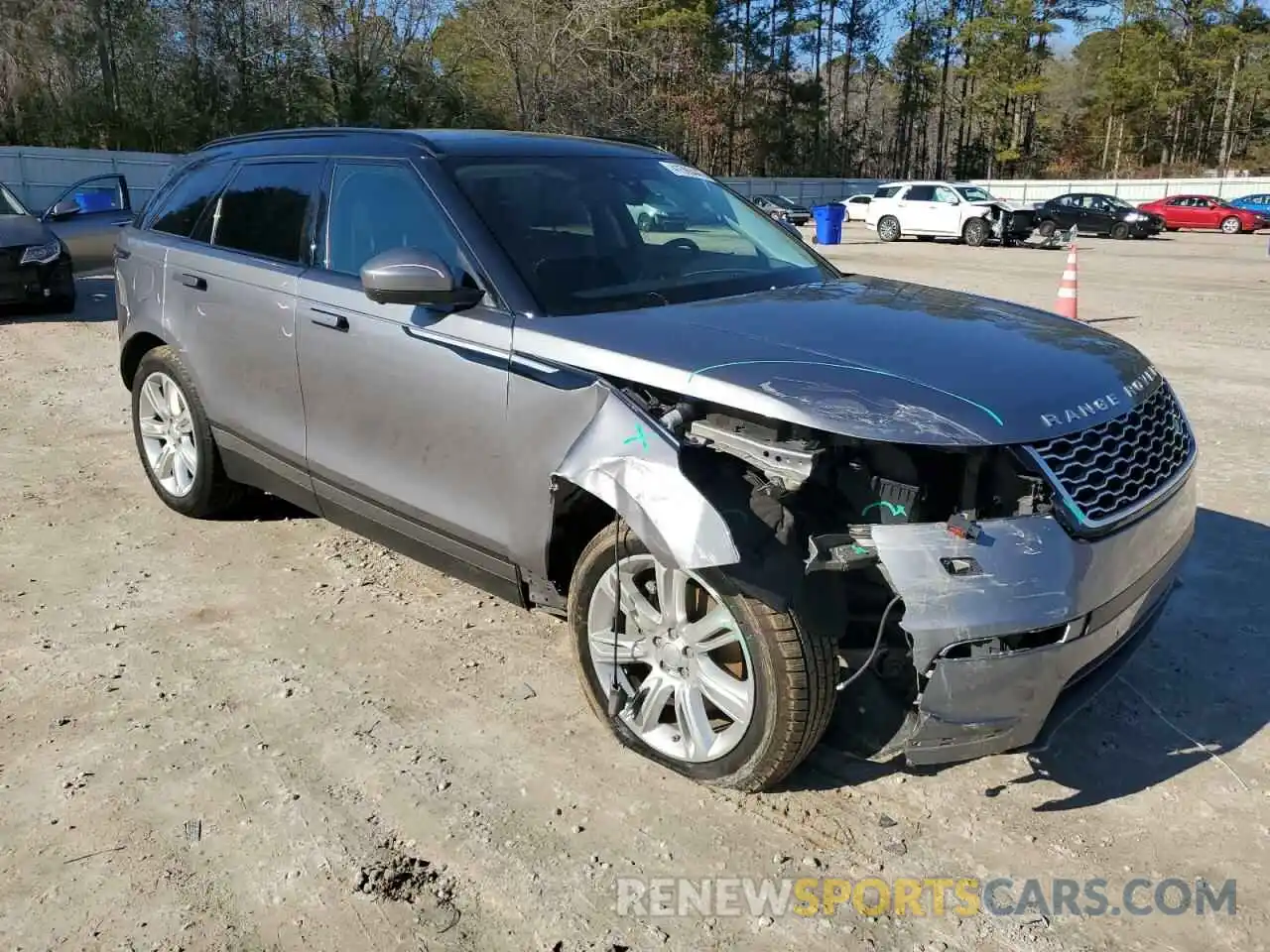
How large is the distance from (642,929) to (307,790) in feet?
3.68

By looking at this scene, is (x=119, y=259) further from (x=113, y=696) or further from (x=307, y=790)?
(x=307, y=790)

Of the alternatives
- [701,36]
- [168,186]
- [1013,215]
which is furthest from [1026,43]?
[168,186]

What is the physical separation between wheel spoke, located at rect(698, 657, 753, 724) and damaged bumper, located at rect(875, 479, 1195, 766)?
0.45 meters

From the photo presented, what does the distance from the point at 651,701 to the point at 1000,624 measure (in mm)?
1086

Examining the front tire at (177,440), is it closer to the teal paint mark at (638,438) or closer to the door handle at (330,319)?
the door handle at (330,319)

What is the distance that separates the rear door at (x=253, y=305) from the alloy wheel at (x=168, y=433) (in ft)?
1.16

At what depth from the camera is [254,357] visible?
4.36m

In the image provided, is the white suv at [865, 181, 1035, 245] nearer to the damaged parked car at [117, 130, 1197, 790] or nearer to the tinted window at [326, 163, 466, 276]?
the damaged parked car at [117, 130, 1197, 790]

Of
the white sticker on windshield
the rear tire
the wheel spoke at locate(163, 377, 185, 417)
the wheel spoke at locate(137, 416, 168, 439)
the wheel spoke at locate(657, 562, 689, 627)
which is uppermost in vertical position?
the white sticker on windshield

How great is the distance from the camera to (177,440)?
5.16 m

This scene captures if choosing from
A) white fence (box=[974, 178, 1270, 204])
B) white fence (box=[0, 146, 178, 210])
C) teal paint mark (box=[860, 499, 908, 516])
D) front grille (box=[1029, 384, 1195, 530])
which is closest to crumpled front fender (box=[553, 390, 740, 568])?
teal paint mark (box=[860, 499, 908, 516])

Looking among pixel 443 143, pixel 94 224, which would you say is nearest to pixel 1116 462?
pixel 443 143

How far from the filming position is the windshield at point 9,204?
11.8 m

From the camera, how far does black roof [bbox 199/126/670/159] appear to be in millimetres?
3875
